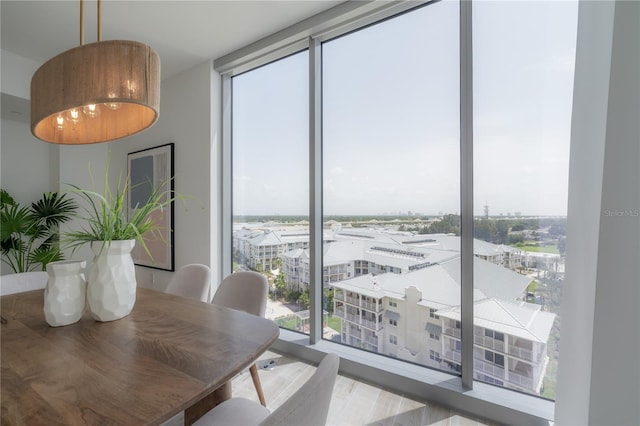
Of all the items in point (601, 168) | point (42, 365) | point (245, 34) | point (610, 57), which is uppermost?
point (245, 34)

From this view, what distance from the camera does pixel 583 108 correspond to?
1.07 meters

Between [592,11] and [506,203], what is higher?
[592,11]

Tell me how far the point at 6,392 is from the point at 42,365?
5.4 inches

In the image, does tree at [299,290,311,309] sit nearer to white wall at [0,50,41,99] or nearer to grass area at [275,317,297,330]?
grass area at [275,317,297,330]

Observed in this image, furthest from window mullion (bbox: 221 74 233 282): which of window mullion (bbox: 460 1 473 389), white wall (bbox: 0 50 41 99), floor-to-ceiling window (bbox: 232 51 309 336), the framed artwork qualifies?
window mullion (bbox: 460 1 473 389)

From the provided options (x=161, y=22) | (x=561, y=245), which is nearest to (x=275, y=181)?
(x=161, y=22)

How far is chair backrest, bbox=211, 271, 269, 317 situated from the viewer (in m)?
1.61

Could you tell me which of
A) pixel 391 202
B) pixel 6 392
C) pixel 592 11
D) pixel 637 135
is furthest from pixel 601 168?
pixel 6 392

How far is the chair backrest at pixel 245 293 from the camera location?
1.61 metres

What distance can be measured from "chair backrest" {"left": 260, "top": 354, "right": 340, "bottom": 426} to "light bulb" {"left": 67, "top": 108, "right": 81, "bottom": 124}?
153 cm

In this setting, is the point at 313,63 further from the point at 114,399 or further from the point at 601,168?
the point at 114,399

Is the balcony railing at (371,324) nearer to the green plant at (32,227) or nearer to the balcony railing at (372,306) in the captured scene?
the balcony railing at (372,306)

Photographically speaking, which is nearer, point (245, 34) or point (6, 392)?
point (6, 392)

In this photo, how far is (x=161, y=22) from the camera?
89.4 inches
